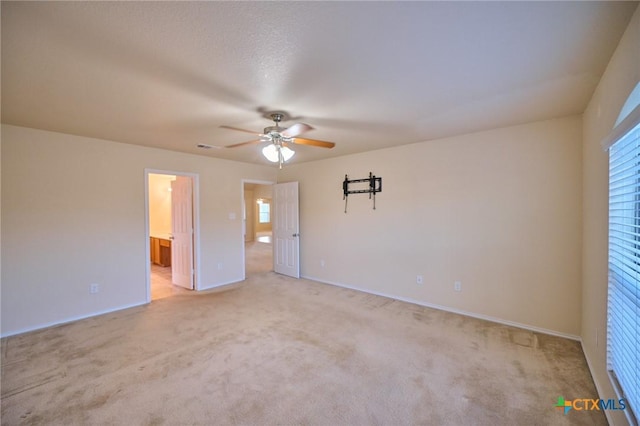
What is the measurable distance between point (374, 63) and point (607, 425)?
2.89 meters

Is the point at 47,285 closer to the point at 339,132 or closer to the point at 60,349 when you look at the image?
the point at 60,349

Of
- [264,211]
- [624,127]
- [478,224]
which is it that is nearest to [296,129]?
[624,127]

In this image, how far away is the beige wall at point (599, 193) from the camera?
5.14 feet

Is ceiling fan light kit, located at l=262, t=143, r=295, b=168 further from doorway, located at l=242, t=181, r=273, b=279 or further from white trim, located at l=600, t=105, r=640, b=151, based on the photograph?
doorway, located at l=242, t=181, r=273, b=279

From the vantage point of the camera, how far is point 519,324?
328cm

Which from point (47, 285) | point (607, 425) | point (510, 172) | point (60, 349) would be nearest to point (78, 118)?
point (47, 285)

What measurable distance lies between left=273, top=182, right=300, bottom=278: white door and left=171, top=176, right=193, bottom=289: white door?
181cm

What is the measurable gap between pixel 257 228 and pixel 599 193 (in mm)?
12273

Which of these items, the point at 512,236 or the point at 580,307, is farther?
the point at 512,236

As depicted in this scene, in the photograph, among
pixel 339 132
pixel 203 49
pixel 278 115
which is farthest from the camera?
pixel 339 132

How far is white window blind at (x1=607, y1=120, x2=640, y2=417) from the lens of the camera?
146 cm

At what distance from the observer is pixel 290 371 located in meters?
2.39

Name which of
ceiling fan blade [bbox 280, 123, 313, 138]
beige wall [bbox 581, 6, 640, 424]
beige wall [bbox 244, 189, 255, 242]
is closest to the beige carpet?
beige wall [bbox 581, 6, 640, 424]

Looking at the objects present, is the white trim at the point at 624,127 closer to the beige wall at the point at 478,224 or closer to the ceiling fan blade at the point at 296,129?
the beige wall at the point at 478,224
